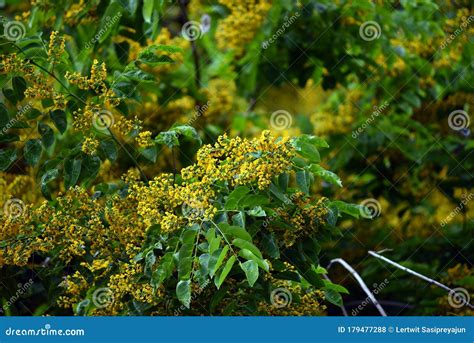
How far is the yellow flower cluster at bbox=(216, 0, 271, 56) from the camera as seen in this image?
5.48m

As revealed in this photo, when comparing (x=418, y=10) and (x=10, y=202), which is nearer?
(x=10, y=202)

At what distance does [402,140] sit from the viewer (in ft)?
19.4

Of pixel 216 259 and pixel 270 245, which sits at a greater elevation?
pixel 270 245

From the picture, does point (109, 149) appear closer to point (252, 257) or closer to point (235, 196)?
point (235, 196)

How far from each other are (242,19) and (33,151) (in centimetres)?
210

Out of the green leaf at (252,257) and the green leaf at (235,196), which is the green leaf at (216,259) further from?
the green leaf at (235,196)

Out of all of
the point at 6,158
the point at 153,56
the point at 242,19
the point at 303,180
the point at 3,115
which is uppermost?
the point at 242,19

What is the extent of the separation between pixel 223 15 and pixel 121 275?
9.50 ft

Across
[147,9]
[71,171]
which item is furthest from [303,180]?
[147,9]

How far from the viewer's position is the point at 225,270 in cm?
311

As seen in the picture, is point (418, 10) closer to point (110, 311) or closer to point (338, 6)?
point (338, 6)

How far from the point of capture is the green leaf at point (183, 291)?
311 cm

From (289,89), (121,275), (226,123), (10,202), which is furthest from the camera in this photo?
(289,89)
